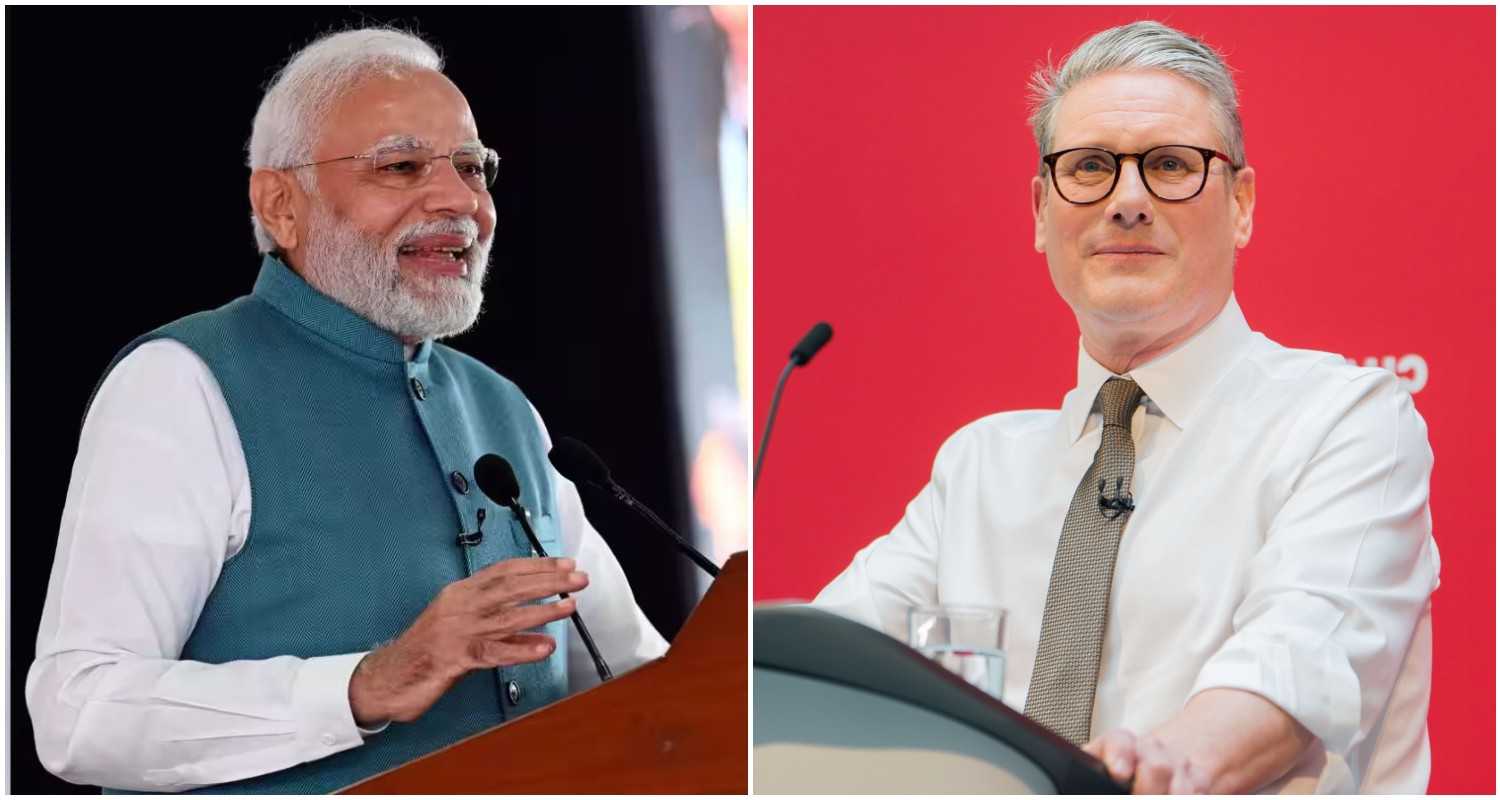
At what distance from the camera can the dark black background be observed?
8.20 feet

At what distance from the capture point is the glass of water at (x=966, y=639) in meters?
1.71

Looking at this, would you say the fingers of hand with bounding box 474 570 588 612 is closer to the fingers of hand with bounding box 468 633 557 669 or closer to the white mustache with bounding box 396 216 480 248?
the fingers of hand with bounding box 468 633 557 669

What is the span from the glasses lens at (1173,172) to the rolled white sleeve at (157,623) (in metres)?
1.36

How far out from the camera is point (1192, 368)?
2336 millimetres

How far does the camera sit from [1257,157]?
2402 mm

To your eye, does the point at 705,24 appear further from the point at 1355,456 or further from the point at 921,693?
the point at 921,693

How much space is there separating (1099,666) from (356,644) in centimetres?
107

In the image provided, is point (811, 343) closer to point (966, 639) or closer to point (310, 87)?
point (966, 639)

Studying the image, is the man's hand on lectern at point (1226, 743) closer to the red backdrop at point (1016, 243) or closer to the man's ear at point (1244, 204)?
the red backdrop at point (1016, 243)

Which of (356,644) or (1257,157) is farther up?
(1257,157)

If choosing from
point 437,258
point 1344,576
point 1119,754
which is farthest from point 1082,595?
point 437,258

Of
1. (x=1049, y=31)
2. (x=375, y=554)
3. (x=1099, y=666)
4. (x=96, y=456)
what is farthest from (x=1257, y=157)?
(x=96, y=456)

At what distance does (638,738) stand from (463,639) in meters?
0.45

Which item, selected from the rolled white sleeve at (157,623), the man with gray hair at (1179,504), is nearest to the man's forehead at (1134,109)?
the man with gray hair at (1179,504)
